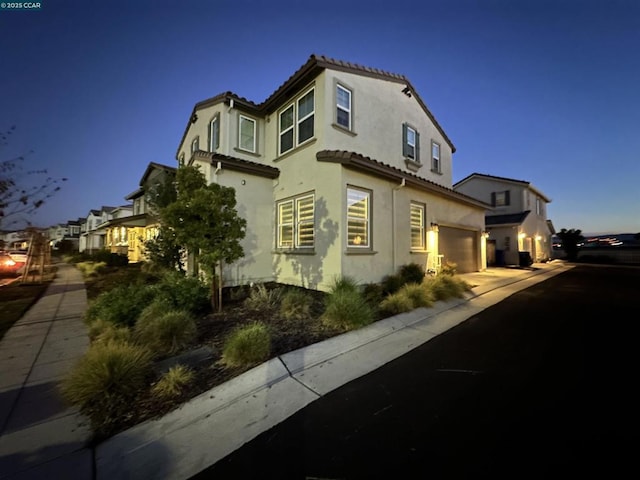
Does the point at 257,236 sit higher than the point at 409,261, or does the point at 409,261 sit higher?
the point at 257,236

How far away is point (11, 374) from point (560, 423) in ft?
23.3

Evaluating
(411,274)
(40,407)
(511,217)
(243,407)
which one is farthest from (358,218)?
(511,217)

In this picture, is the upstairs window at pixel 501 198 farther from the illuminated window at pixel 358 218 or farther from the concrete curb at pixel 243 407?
the concrete curb at pixel 243 407

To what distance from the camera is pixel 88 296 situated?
28.2 ft

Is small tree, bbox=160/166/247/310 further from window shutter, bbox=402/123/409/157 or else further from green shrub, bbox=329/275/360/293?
window shutter, bbox=402/123/409/157

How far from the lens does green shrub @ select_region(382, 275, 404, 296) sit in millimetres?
8176

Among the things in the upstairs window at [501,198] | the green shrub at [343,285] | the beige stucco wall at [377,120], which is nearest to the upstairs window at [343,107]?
the beige stucco wall at [377,120]

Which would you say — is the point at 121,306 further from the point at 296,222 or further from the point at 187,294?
the point at 296,222

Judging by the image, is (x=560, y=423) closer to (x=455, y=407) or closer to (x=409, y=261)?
(x=455, y=407)

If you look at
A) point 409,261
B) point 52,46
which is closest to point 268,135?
point 52,46

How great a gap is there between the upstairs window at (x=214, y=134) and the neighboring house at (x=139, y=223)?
9.72 ft

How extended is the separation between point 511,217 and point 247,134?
68.9ft

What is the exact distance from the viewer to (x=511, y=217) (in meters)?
20.5

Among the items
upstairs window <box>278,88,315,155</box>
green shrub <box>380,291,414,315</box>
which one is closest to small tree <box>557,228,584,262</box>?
green shrub <box>380,291,414,315</box>
